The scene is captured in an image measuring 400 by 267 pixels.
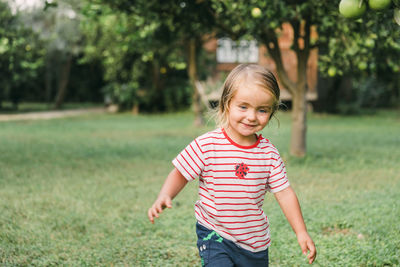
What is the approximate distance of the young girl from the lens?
221cm

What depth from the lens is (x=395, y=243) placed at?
3578 mm

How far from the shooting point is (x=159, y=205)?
2.11m

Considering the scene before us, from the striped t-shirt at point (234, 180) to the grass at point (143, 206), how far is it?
42cm

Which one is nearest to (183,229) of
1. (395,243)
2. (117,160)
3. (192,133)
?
(395,243)

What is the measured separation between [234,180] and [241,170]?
57 millimetres

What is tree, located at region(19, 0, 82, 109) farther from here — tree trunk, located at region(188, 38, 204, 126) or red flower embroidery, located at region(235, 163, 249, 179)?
red flower embroidery, located at region(235, 163, 249, 179)

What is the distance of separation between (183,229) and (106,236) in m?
0.65

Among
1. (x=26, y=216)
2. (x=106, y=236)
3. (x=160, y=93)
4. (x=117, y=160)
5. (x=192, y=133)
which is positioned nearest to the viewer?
(x=106, y=236)

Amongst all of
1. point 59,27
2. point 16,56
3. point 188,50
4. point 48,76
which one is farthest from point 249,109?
point 48,76

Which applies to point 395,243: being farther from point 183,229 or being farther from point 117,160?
point 117,160

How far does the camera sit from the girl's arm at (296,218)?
85.0 inches

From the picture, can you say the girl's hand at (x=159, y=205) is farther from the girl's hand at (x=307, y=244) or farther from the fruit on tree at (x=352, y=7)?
the fruit on tree at (x=352, y=7)

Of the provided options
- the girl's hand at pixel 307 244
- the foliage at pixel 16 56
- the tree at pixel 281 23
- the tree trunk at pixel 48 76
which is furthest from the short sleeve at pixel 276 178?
the tree trunk at pixel 48 76

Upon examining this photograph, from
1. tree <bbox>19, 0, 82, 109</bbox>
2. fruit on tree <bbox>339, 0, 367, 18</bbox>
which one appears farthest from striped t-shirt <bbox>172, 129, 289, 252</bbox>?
tree <bbox>19, 0, 82, 109</bbox>
